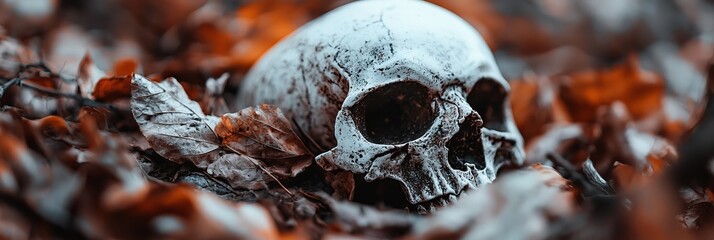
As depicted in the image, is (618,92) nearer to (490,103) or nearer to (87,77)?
(490,103)

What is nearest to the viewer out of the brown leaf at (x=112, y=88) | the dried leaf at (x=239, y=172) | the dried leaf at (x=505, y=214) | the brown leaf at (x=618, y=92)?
the dried leaf at (x=505, y=214)

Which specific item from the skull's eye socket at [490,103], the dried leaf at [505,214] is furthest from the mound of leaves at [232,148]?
the skull's eye socket at [490,103]

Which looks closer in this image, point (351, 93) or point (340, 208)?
point (340, 208)

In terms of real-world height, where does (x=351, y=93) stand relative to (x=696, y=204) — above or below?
above

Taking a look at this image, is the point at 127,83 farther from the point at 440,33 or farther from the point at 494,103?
the point at 494,103

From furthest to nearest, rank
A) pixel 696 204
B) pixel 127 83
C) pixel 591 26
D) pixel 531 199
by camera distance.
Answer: pixel 591 26, pixel 127 83, pixel 696 204, pixel 531 199

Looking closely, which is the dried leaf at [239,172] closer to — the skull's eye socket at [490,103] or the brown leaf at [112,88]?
the brown leaf at [112,88]

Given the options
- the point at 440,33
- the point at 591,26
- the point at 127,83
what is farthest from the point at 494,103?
the point at 591,26
